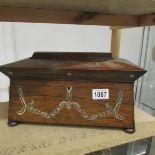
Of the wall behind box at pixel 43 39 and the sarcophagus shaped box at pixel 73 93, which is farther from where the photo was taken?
the wall behind box at pixel 43 39

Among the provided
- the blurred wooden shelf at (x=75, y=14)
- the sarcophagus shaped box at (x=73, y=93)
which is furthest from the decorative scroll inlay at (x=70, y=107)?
the blurred wooden shelf at (x=75, y=14)

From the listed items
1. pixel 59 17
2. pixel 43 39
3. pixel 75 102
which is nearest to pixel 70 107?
pixel 75 102

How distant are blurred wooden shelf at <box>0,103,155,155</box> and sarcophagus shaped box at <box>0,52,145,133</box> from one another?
25mm

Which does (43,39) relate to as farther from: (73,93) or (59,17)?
(73,93)

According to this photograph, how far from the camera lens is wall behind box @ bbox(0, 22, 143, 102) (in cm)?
124

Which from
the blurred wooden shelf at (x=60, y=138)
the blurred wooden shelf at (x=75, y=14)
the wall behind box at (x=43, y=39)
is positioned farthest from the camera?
the wall behind box at (x=43, y=39)

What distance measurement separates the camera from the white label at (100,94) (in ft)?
1.94

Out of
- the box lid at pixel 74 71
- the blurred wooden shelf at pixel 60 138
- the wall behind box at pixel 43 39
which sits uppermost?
the wall behind box at pixel 43 39

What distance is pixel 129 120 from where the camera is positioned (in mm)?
605

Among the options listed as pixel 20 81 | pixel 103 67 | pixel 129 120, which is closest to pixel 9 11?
pixel 20 81

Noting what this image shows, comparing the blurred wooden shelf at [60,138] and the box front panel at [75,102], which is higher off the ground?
the box front panel at [75,102]

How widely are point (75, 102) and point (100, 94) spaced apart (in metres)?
0.08

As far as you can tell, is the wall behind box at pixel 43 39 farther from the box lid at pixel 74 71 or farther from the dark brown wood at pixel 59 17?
the box lid at pixel 74 71

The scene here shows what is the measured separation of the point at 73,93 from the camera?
60cm
